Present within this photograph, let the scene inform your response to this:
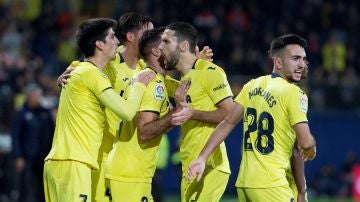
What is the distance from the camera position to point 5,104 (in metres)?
21.3

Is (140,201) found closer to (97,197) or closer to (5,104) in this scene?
(97,197)

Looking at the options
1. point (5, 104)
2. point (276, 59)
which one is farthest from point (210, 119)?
point (5, 104)

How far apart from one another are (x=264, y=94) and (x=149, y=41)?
1.60m

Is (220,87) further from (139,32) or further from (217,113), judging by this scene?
(139,32)

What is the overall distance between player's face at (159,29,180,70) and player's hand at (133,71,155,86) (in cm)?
23

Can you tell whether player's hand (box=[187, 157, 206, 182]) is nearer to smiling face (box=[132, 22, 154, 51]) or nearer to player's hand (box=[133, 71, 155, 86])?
player's hand (box=[133, 71, 155, 86])

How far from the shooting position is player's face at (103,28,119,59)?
32.2ft

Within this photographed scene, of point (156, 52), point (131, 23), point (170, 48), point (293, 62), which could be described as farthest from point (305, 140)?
point (131, 23)

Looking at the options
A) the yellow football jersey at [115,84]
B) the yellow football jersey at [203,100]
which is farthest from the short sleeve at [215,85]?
the yellow football jersey at [115,84]

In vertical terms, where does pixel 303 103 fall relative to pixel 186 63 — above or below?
below

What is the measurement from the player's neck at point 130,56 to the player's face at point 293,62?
6.86 ft

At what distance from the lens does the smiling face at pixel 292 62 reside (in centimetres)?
921

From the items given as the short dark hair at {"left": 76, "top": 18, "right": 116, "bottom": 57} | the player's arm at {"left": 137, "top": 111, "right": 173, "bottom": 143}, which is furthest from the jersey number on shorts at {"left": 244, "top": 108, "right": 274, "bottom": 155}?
the short dark hair at {"left": 76, "top": 18, "right": 116, "bottom": 57}

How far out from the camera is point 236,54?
82.0 feet
